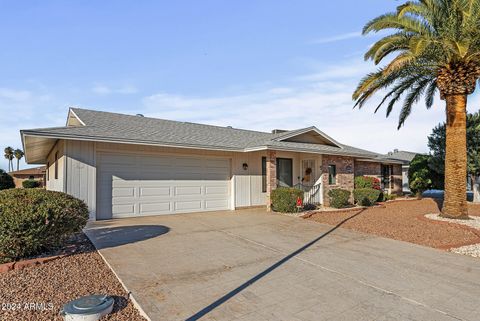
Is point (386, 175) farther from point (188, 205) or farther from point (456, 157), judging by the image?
point (188, 205)

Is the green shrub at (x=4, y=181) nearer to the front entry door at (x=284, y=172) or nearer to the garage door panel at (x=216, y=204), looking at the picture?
the garage door panel at (x=216, y=204)

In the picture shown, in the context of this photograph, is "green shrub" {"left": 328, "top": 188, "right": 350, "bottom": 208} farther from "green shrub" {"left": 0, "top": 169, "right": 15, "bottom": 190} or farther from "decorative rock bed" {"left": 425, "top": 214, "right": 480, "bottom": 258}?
"green shrub" {"left": 0, "top": 169, "right": 15, "bottom": 190}

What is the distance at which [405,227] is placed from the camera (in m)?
9.31

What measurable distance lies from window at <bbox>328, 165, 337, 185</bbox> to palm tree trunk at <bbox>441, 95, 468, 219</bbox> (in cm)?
544

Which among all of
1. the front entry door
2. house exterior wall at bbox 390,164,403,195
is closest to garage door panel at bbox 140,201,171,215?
the front entry door

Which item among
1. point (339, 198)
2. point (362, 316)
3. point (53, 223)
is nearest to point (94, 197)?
point (53, 223)

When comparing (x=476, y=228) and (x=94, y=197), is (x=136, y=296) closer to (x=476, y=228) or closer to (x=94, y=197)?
(x=94, y=197)

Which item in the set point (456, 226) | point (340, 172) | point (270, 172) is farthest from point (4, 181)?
point (456, 226)

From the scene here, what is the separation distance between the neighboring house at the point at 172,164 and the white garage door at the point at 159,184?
0.11ft

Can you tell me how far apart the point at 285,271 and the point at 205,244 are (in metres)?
2.45

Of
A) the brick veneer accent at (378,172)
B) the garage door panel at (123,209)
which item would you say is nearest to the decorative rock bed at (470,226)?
the brick veneer accent at (378,172)

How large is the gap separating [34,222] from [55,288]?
1.47 meters

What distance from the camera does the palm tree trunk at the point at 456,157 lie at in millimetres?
9875

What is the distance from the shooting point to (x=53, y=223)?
5344 millimetres
